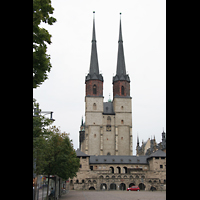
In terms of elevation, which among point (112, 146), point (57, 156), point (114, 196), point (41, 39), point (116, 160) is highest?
point (41, 39)

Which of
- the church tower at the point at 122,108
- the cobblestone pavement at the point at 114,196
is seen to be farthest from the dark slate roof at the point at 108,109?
the cobblestone pavement at the point at 114,196

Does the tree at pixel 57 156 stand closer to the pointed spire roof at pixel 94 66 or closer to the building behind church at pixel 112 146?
the building behind church at pixel 112 146

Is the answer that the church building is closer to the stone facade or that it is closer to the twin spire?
the twin spire

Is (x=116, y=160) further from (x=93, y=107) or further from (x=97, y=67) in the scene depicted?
(x=97, y=67)

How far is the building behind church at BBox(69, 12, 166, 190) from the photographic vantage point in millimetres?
76875

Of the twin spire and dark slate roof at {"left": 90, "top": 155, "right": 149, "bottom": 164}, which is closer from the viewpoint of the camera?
dark slate roof at {"left": 90, "top": 155, "right": 149, "bottom": 164}

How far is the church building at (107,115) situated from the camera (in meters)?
91.9

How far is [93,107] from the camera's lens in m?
94.6

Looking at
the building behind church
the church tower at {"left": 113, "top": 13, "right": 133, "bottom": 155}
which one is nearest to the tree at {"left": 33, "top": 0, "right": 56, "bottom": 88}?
the building behind church

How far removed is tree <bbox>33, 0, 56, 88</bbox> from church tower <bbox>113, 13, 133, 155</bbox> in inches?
3210

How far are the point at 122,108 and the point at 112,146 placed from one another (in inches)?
493

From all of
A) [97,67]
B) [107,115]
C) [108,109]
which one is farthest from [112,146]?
[97,67]

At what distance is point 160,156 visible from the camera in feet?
273
